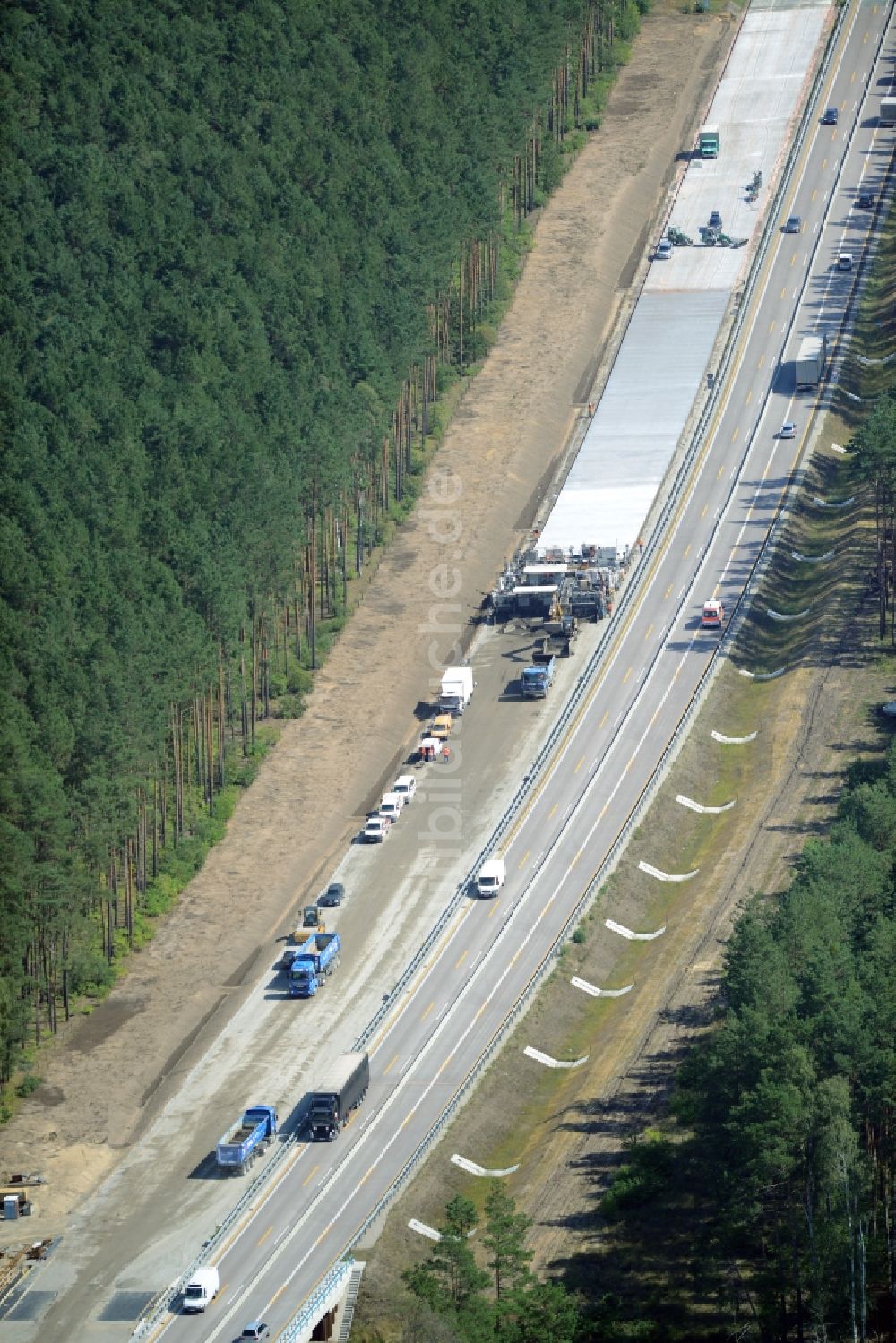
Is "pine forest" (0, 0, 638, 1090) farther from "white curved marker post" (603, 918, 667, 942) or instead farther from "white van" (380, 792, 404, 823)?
"white curved marker post" (603, 918, 667, 942)

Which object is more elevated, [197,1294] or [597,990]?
[197,1294]

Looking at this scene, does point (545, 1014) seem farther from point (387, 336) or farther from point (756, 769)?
point (387, 336)

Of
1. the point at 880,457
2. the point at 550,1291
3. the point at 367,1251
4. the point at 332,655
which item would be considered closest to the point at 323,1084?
the point at 367,1251

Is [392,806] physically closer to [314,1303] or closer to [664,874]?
[664,874]

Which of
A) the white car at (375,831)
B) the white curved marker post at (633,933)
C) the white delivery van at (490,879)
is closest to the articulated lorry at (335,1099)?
the white delivery van at (490,879)

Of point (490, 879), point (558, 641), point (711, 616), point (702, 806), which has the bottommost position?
point (702, 806)

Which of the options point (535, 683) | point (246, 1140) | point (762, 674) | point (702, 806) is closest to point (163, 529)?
point (535, 683)

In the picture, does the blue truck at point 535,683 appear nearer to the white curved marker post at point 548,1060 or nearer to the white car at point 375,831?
the white car at point 375,831
